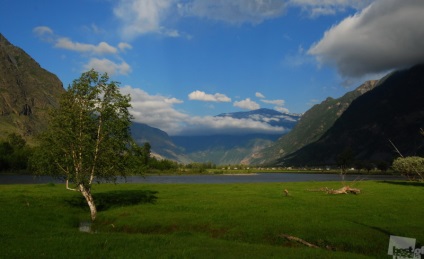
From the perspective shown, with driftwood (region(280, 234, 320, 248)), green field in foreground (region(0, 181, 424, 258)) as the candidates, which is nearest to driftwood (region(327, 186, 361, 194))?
green field in foreground (region(0, 181, 424, 258))

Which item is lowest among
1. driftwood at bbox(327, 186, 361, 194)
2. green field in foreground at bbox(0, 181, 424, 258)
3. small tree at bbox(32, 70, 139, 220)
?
green field in foreground at bbox(0, 181, 424, 258)

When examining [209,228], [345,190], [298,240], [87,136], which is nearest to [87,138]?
[87,136]

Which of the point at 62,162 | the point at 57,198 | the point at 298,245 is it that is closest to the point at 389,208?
the point at 298,245

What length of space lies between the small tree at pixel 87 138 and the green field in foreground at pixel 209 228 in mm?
5968

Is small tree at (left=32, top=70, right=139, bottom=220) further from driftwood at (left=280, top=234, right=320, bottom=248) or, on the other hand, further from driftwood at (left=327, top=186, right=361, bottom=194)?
driftwood at (left=327, top=186, right=361, bottom=194)

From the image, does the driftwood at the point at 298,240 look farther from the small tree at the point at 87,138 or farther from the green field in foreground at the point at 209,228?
the small tree at the point at 87,138

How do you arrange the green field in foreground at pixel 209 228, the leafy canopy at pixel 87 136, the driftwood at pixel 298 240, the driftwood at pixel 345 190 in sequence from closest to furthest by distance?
the green field in foreground at pixel 209 228 → the driftwood at pixel 298 240 → the leafy canopy at pixel 87 136 → the driftwood at pixel 345 190

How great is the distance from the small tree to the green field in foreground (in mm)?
5968

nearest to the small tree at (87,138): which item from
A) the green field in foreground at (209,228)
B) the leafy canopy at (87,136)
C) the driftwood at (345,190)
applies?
the leafy canopy at (87,136)

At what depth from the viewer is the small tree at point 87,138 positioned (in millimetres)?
46875

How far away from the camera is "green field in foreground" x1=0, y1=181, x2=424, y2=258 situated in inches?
1155

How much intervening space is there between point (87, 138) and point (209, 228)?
19.4 metres

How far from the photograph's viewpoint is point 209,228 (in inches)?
1588

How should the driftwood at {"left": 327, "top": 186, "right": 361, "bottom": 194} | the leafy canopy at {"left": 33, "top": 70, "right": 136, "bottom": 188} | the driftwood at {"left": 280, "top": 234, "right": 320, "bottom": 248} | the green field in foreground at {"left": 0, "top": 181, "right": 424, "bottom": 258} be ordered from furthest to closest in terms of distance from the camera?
1. the driftwood at {"left": 327, "top": 186, "right": 361, "bottom": 194}
2. the leafy canopy at {"left": 33, "top": 70, "right": 136, "bottom": 188}
3. the driftwood at {"left": 280, "top": 234, "right": 320, "bottom": 248}
4. the green field in foreground at {"left": 0, "top": 181, "right": 424, "bottom": 258}
